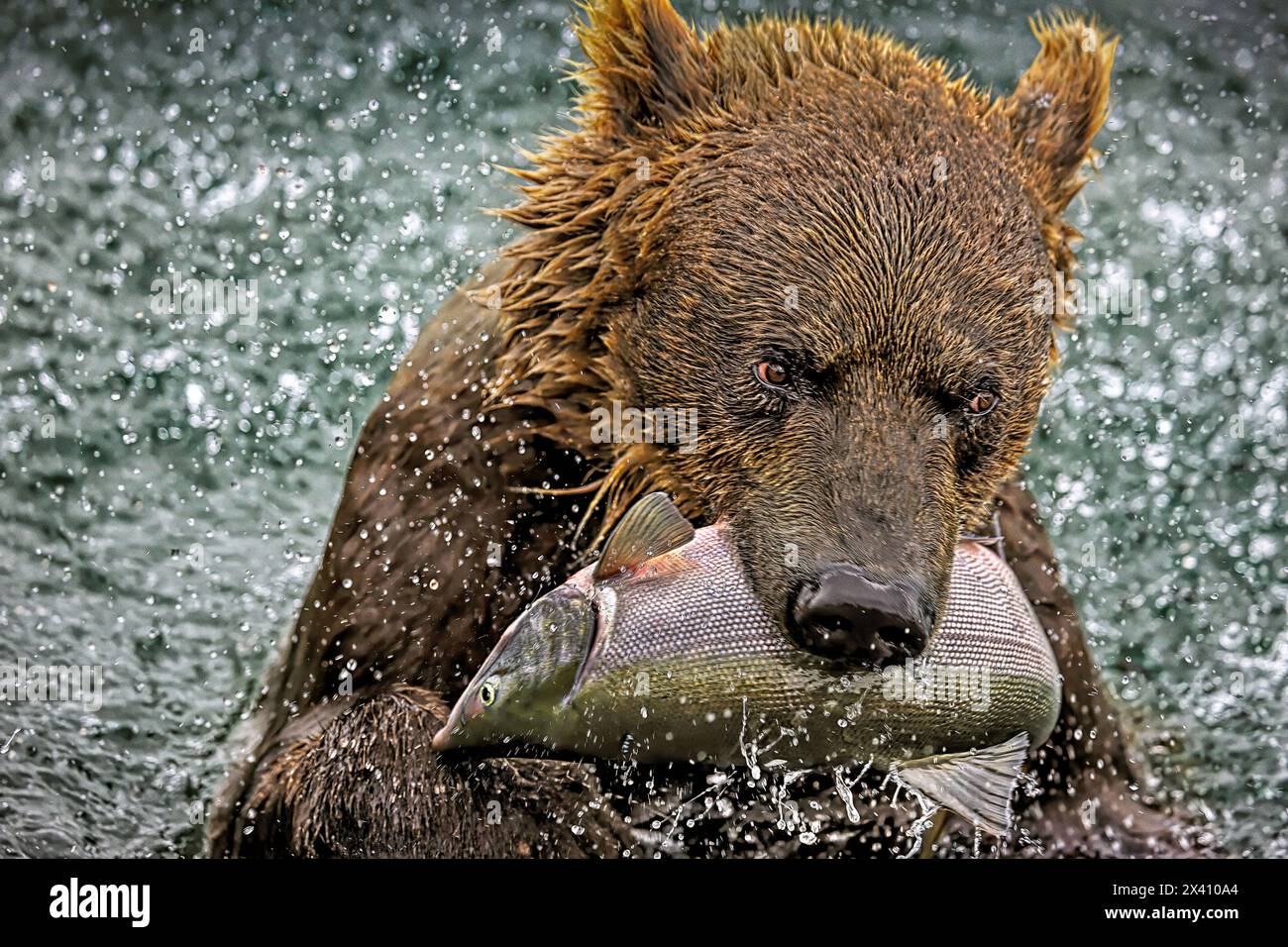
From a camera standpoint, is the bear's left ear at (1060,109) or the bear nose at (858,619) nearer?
the bear nose at (858,619)

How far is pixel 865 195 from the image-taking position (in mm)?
2984

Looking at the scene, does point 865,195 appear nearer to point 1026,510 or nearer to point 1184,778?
point 1026,510

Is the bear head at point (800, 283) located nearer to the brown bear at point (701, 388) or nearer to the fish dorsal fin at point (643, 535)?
the brown bear at point (701, 388)

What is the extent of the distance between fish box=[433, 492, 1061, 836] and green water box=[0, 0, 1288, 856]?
1.93m

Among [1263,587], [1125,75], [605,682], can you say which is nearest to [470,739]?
[605,682]

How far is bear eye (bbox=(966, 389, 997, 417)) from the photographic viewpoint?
2969 mm

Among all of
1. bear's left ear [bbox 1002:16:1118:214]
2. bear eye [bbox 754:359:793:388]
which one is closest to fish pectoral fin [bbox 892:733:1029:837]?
bear eye [bbox 754:359:793:388]

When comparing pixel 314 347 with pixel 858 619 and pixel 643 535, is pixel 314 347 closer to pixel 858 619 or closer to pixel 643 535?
pixel 643 535

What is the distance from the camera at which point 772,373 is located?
296 centimetres

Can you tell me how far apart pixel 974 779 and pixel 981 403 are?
0.83 metres

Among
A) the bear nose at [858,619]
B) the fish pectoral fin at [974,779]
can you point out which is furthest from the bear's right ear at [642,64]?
the fish pectoral fin at [974,779]

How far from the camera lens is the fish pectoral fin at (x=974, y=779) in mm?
2846

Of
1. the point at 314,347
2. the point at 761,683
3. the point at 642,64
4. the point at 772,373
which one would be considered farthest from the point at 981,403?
the point at 314,347

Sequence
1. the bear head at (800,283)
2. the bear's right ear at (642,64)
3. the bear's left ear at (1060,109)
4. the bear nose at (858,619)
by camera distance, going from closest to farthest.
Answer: the bear nose at (858,619)
the bear head at (800,283)
the bear's right ear at (642,64)
the bear's left ear at (1060,109)
